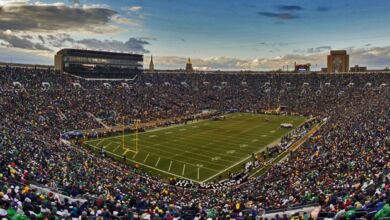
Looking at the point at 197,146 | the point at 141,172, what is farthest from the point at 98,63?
the point at 141,172

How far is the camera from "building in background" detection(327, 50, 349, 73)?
114750 millimetres

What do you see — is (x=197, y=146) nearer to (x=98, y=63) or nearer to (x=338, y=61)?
(x=98, y=63)

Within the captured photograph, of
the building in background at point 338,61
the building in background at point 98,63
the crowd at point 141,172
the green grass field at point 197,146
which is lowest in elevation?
the green grass field at point 197,146

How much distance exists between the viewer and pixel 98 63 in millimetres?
71062

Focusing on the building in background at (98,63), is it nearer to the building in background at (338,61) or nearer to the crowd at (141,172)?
the crowd at (141,172)

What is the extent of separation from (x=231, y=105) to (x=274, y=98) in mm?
12324

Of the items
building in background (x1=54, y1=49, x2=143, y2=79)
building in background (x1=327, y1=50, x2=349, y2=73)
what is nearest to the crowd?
building in background (x1=54, y1=49, x2=143, y2=79)

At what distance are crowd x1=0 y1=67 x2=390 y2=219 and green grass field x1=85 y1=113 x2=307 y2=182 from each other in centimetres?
355

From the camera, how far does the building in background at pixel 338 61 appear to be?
115 meters

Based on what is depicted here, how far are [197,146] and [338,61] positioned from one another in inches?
3729

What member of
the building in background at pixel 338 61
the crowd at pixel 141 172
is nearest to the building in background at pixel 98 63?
the crowd at pixel 141 172

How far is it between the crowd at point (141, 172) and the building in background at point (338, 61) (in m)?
39.3

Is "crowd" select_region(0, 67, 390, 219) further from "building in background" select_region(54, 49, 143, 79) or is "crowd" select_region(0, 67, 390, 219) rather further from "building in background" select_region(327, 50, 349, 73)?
"building in background" select_region(327, 50, 349, 73)

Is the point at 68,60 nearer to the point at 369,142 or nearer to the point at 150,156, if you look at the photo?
the point at 150,156
